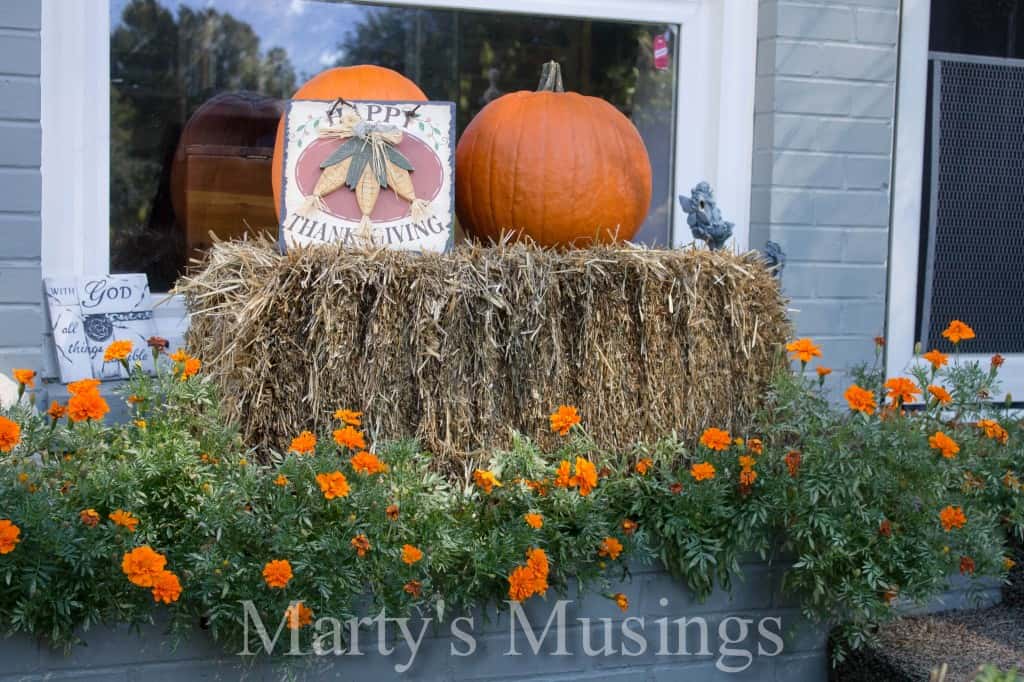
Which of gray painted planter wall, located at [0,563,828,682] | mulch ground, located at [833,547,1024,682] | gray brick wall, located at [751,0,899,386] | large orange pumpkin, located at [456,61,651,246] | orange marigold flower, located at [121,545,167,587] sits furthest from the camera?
gray brick wall, located at [751,0,899,386]

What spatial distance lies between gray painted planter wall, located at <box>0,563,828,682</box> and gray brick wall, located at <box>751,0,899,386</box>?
3.11 ft

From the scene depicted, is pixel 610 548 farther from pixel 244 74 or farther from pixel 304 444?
pixel 244 74

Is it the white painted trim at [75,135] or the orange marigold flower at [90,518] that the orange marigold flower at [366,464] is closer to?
the orange marigold flower at [90,518]

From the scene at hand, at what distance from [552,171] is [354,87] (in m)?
0.54

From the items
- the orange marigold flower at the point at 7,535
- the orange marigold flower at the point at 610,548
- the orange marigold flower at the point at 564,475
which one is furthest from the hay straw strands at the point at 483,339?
Result: the orange marigold flower at the point at 7,535

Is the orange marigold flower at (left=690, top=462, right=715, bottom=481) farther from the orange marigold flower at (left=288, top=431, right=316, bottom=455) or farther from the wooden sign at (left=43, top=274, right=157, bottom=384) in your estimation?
the wooden sign at (left=43, top=274, right=157, bottom=384)

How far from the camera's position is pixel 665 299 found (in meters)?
2.58

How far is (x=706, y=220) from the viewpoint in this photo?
2814 millimetres

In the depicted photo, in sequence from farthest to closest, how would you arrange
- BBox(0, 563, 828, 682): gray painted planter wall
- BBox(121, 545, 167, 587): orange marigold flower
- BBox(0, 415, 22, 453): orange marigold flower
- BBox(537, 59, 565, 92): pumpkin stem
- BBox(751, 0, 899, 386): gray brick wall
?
BBox(751, 0, 899, 386): gray brick wall
BBox(537, 59, 565, 92): pumpkin stem
BBox(0, 563, 828, 682): gray painted planter wall
BBox(0, 415, 22, 453): orange marigold flower
BBox(121, 545, 167, 587): orange marigold flower

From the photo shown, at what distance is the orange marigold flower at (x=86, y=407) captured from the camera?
2.15 metres

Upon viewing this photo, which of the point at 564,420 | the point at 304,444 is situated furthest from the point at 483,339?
the point at 304,444

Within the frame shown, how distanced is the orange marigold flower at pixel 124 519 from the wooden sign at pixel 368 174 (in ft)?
2.55

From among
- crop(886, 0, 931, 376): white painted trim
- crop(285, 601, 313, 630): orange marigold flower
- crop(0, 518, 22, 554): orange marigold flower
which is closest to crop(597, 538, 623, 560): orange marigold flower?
crop(285, 601, 313, 630): orange marigold flower

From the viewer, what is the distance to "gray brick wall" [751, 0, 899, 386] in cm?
321
